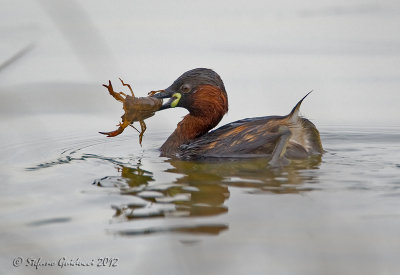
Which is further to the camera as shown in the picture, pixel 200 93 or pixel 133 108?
pixel 200 93

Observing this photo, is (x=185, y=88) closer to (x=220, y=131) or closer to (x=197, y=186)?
(x=220, y=131)

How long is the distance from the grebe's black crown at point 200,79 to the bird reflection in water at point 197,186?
1060mm

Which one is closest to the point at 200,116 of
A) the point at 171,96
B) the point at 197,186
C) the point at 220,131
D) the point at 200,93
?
the point at 200,93

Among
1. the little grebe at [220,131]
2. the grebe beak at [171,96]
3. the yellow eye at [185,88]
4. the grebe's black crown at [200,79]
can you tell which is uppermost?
the grebe's black crown at [200,79]

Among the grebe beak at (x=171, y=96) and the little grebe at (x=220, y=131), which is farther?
the grebe beak at (x=171, y=96)

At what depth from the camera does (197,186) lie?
5.62 metres

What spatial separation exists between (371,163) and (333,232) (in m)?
2.92

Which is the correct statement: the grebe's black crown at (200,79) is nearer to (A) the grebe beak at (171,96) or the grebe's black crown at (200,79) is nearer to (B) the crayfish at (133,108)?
(A) the grebe beak at (171,96)

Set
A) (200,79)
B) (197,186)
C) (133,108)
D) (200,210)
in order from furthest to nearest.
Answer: (200,79) < (133,108) < (197,186) < (200,210)

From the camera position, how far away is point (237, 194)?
17.3 feet

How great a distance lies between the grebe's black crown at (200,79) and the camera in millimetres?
7547

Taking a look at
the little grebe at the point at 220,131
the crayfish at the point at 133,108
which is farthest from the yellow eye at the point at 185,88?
the crayfish at the point at 133,108

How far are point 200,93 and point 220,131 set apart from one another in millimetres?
634

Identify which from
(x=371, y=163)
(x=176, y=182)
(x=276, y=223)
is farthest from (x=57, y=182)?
(x=371, y=163)
